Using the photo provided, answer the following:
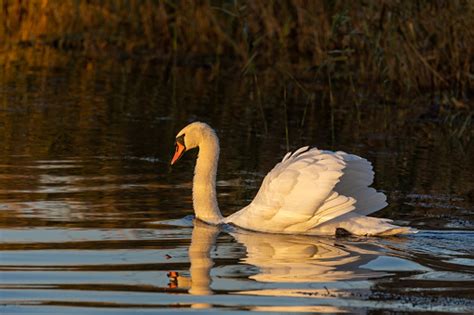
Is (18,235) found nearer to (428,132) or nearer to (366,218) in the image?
(366,218)

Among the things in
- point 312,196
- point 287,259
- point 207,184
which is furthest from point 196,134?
point 287,259

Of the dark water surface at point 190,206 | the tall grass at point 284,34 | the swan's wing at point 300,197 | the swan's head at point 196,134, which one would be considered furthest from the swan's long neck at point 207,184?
the tall grass at point 284,34

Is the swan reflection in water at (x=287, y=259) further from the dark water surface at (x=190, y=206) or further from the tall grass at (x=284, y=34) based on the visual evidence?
the tall grass at (x=284, y=34)

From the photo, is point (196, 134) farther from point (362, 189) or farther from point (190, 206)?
point (362, 189)

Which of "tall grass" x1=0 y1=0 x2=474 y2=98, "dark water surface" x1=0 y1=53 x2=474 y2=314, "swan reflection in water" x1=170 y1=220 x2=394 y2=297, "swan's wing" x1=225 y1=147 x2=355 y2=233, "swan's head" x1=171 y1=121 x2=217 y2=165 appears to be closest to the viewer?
"dark water surface" x1=0 y1=53 x2=474 y2=314

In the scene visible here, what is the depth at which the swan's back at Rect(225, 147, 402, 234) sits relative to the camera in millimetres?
9773

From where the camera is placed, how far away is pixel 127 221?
10.1 meters

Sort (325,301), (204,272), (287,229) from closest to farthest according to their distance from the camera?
(325,301) < (204,272) < (287,229)

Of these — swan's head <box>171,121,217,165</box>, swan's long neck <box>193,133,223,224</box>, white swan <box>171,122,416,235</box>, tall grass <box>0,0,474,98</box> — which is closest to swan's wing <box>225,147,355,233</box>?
white swan <box>171,122,416,235</box>

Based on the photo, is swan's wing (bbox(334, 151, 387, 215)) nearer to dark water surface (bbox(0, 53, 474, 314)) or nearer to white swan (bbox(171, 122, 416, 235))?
white swan (bbox(171, 122, 416, 235))

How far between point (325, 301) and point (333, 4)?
12.9m

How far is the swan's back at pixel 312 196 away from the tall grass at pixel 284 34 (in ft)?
18.0

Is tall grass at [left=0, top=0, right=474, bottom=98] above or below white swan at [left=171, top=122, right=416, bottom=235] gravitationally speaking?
above

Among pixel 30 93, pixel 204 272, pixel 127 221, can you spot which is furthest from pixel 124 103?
pixel 204 272
